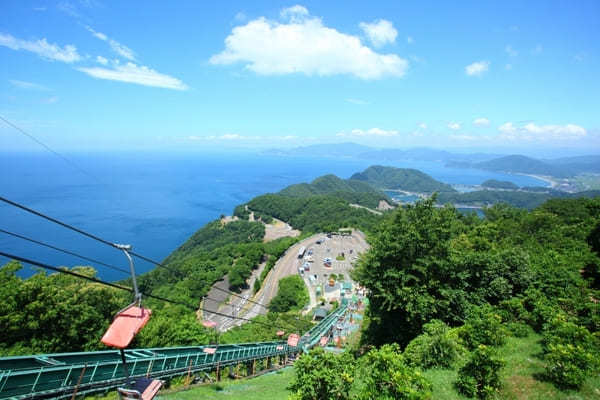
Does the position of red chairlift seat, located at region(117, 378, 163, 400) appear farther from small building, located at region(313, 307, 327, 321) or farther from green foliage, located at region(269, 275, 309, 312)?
green foliage, located at region(269, 275, 309, 312)

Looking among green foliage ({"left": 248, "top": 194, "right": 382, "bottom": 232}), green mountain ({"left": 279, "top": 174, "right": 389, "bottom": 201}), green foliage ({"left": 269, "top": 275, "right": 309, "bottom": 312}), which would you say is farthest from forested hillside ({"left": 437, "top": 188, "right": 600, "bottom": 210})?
green foliage ({"left": 269, "top": 275, "right": 309, "bottom": 312})

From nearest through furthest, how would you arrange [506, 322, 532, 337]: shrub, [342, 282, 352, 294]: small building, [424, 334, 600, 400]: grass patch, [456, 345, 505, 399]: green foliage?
1. [424, 334, 600, 400]: grass patch
2. [456, 345, 505, 399]: green foliage
3. [506, 322, 532, 337]: shrub
4. [342, 282, 352, 294]: small building

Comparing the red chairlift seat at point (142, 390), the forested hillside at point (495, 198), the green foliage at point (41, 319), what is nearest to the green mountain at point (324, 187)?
the forested hillside at point (495, 198)

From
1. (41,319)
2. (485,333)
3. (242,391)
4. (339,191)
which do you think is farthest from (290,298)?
(339,191)

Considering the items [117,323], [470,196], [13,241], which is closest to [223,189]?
[13,241]

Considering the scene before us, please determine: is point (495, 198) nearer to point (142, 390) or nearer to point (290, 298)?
point (290, 298)

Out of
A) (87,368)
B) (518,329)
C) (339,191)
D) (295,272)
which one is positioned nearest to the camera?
(87,368)

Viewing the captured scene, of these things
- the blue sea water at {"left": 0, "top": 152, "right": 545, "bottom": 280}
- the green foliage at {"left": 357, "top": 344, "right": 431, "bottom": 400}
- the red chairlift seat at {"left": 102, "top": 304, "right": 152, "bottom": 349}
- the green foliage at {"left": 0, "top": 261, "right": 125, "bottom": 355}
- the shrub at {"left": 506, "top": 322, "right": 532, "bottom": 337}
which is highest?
the red chairlift seat at {"left": 102, "top": 304, "right": 152, "bottom": 349}
